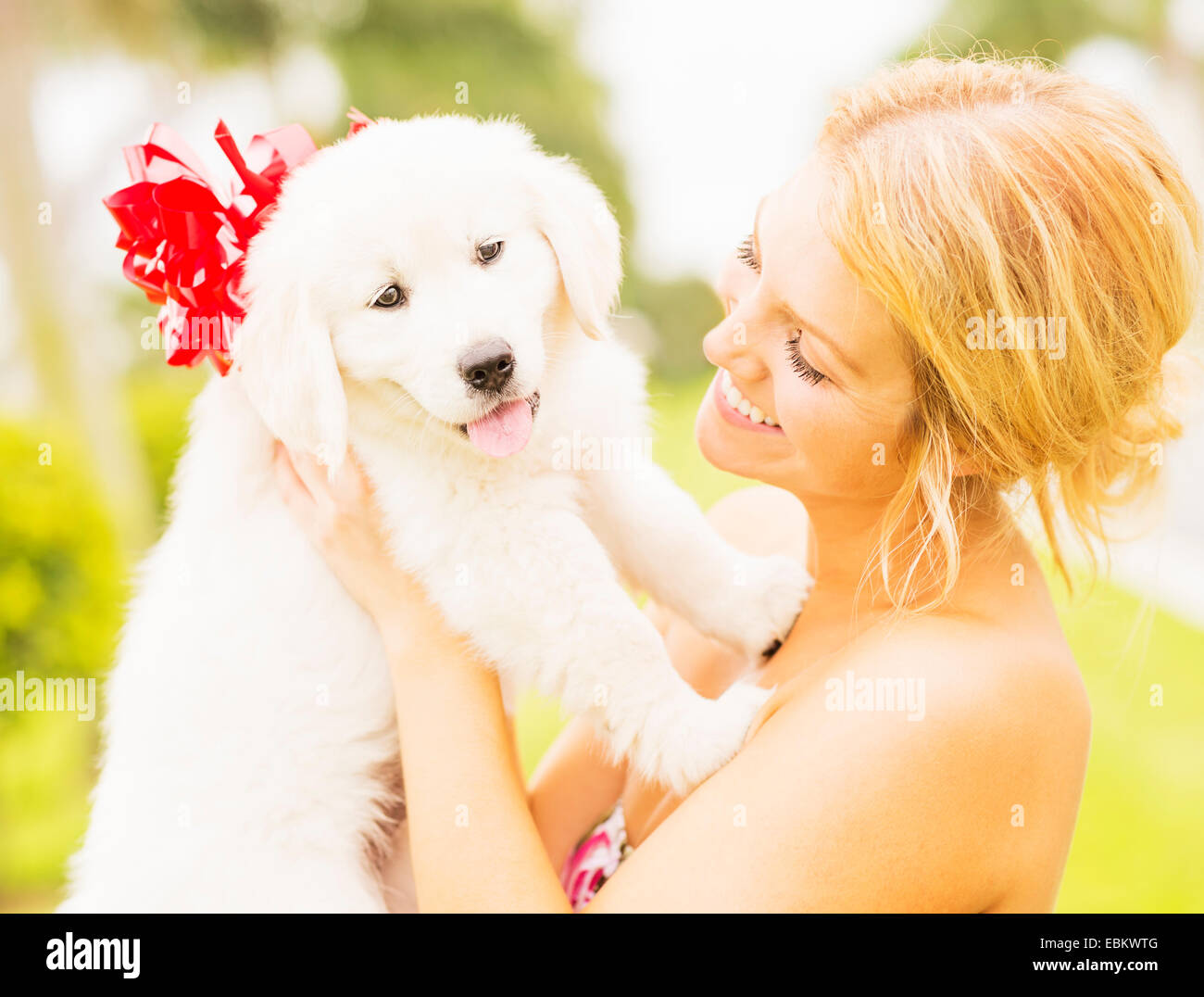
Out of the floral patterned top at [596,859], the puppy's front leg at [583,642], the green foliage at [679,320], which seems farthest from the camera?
the green foliage at [679,320]

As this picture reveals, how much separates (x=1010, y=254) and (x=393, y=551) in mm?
1217

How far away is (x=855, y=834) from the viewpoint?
147 centimetres

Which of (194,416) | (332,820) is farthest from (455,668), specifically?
(194,416)

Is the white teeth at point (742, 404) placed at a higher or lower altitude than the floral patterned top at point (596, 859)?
higher

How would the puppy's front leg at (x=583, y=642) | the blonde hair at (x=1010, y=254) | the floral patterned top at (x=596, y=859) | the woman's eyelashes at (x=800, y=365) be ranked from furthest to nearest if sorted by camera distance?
the floral patterned top at (x=596, y=859)
the puppy's front leg at (x=583, y=642)
the woman's eyelashes at (x=800, y=365)
the blonde hair at (x=1010, y=254)

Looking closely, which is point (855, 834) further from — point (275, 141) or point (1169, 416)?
point (275, 141)

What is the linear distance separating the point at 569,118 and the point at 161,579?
1113cm

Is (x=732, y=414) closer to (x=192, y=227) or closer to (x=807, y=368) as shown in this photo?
(x=807, y=368)

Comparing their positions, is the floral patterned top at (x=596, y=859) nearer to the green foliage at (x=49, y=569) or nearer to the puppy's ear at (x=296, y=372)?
the puppy's ear at (x=296, y=372)

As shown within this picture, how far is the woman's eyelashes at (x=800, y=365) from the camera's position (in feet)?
5.57

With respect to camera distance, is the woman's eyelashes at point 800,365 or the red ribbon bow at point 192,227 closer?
the woman's eyelashes at point 800,365

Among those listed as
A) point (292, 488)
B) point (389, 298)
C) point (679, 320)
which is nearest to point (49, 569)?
point (292, 488)

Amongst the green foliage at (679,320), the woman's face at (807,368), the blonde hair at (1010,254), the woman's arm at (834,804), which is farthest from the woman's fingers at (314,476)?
the green foliage at (679,320)

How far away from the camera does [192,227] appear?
187 centimetres
